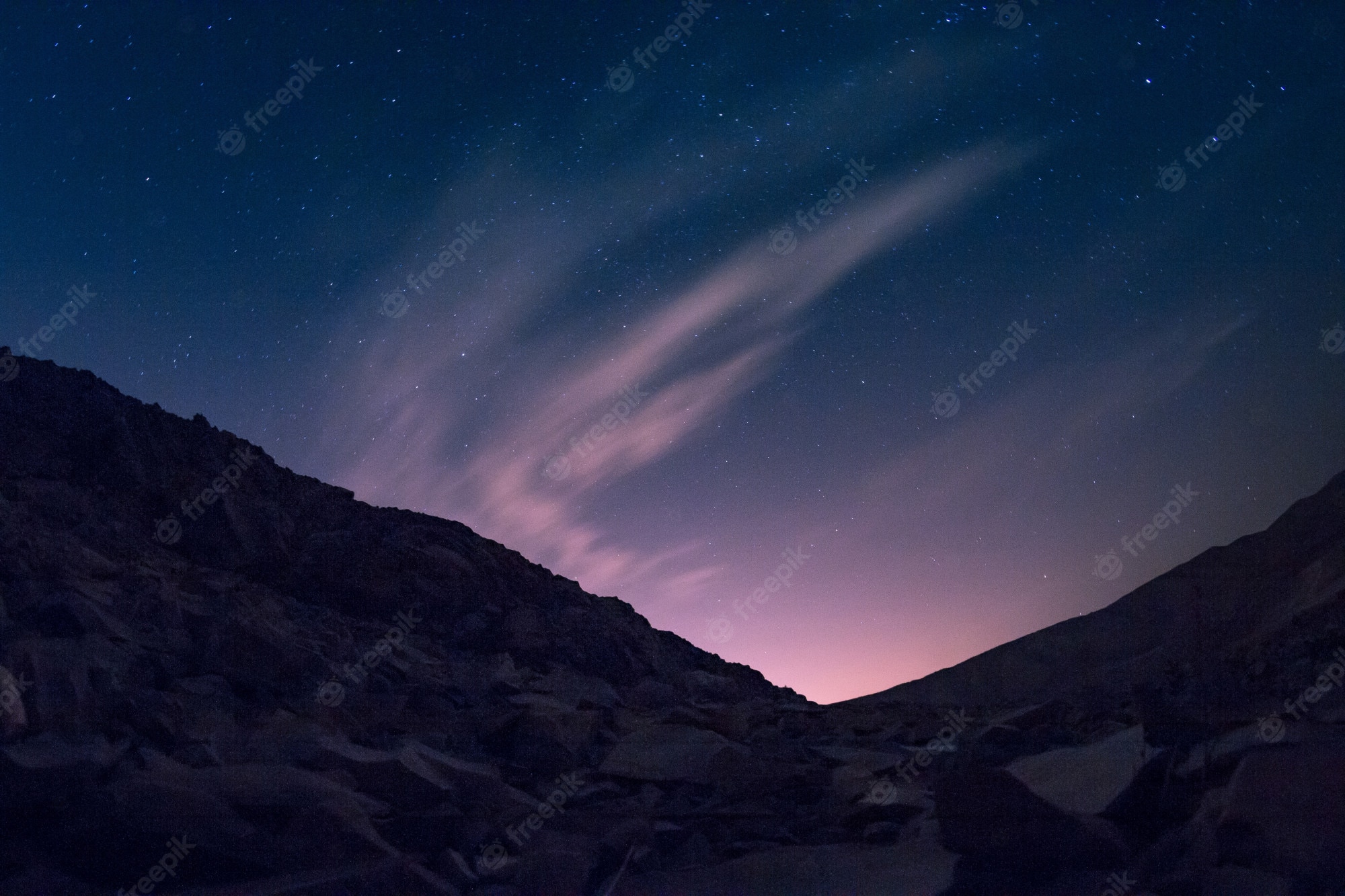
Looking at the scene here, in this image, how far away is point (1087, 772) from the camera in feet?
22.7

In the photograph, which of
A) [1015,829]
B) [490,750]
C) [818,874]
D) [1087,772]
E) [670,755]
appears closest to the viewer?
[1015,829]

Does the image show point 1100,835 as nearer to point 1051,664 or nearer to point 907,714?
point 907,714

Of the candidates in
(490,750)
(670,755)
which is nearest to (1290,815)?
(670,755)

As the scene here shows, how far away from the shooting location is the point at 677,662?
79.6 feet

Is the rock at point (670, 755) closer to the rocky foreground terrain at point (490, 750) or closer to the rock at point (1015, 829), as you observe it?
the rocky foreground terrain at point (490, 750)

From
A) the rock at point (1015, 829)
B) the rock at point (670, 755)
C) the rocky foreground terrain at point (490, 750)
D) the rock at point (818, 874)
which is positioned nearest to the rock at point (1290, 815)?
the rocky foreground terrain at point (490, 750)

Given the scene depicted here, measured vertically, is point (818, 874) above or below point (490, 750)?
below

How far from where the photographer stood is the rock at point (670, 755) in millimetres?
9156

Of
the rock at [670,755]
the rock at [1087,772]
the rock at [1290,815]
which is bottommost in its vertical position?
the rock at [1290,815]

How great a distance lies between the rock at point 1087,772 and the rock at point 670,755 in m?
3.22

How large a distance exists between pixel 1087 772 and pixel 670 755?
4583 mm

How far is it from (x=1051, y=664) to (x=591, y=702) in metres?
22.5

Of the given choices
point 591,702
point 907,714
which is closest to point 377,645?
point 591,702

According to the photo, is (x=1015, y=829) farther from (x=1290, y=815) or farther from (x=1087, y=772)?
Result: (x=1290, y=815)
